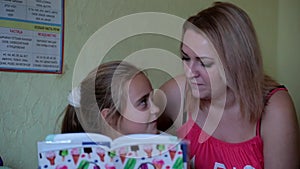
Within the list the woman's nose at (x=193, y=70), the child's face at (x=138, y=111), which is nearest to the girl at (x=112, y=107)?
the child's face at (x=138, y=111)

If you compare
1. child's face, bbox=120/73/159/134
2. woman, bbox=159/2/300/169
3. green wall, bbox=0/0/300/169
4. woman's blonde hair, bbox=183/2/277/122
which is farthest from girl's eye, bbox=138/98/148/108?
green wall, bbox=0/0/300/169

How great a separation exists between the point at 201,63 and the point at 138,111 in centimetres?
25

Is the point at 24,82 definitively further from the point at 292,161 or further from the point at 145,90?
the point at 292,161

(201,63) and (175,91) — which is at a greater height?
(201,63)

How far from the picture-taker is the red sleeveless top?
3.54ft

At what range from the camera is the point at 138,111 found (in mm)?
925

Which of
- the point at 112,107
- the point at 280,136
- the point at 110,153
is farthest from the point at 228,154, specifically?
the point at 110,153

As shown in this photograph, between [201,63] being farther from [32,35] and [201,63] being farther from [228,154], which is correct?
[32,35]

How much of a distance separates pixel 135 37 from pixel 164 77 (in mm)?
233

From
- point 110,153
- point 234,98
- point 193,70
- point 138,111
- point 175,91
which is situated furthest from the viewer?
point 175,91

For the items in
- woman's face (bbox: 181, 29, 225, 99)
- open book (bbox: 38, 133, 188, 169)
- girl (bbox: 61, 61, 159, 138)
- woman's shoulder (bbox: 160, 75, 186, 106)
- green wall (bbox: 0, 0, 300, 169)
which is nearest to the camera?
open book (bbox: 38, 133, 188, 169)

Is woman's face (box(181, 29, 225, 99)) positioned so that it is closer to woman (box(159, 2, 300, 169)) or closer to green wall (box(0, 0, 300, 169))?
woman (box(159, 2, 300, 169))

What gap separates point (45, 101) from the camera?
121 centimetres

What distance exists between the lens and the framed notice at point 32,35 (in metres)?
1.12
